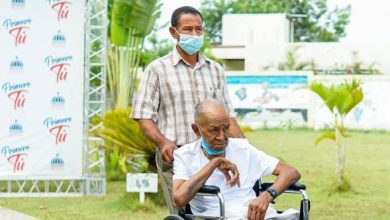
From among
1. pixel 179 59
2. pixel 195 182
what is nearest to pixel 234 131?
pixel 179 59

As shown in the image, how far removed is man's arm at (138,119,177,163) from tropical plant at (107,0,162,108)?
896cm

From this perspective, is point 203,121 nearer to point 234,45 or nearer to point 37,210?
point 37,210

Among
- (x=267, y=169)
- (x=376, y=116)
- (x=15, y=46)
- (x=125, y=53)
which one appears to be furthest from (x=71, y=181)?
(x=376, y=116)

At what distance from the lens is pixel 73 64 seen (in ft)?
41.4

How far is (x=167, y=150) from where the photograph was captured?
18.9ft

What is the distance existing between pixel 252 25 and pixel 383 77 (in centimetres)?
1652

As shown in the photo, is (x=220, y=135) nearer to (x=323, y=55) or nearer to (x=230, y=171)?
(x=230, y=171)

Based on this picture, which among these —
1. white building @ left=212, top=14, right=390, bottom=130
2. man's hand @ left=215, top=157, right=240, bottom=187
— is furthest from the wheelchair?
white building @ left=212, top=14, right=390, bottom=130

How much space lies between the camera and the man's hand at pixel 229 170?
541 centimetres

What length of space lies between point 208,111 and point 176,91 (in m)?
0.65

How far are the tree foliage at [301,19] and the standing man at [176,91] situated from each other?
5368 centimetres

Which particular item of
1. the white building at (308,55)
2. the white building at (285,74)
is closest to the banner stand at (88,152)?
the white building at (285,74)

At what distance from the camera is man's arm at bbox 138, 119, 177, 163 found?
5.77 meters

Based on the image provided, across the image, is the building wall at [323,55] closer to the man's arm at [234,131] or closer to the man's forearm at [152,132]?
the man's arm at [234,131]
